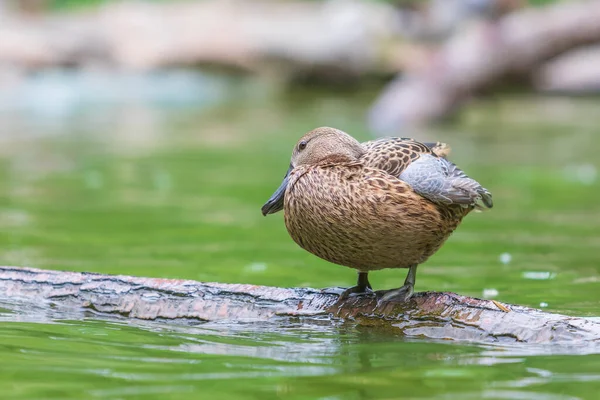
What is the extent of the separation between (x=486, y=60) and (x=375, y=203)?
9.54 m

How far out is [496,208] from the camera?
26.0ft

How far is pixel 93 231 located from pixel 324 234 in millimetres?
3210

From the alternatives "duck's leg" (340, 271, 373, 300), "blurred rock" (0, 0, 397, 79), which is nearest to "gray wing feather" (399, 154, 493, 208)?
"duck's leg" (340, 271, 373, 300)

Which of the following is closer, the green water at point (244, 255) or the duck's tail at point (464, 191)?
the green water at point (244, 255)

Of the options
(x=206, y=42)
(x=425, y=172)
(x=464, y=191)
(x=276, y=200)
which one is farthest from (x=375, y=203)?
(x=206, y=42)

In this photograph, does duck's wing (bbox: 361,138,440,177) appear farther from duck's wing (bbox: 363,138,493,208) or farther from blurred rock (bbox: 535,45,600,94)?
blurred rock (bbox: 535,45,600,94)

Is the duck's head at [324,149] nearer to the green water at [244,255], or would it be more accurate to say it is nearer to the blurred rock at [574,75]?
the green water at [244,255]

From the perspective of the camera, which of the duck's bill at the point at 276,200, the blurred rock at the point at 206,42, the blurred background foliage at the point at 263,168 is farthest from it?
the blurred rock at the point at 206,42

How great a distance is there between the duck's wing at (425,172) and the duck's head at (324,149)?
0.21 ft

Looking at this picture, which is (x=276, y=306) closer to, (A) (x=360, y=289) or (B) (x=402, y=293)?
(A) (x=360, y=289)

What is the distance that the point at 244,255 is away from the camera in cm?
623

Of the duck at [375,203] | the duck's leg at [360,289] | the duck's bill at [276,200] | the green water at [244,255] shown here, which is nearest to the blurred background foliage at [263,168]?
the green water at [244,255]

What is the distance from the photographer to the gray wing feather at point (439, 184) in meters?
4.03

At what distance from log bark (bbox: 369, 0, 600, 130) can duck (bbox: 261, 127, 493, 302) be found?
334 inches
